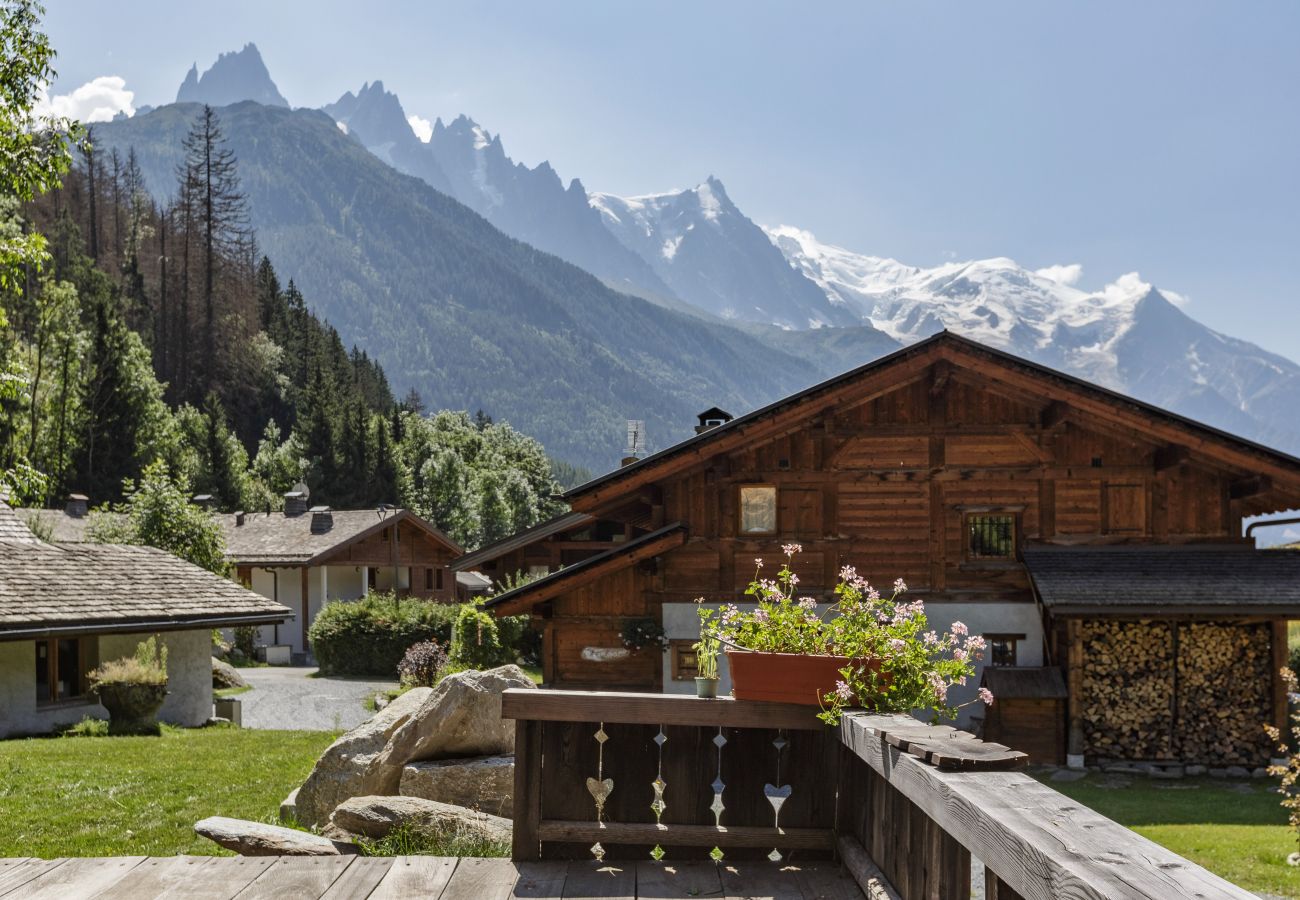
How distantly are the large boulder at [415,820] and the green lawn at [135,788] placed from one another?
7.10 feet

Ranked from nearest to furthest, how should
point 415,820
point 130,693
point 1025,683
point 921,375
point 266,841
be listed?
point 266,841 < point 415,820 < point 1025,683 < point 921,375 < point 130,693

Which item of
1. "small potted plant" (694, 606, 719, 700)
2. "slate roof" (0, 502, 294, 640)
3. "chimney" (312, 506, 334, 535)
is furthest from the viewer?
"chimney" (312, 506, 334, 535)

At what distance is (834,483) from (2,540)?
53.8ft

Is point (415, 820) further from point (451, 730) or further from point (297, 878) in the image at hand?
point (297, 878)

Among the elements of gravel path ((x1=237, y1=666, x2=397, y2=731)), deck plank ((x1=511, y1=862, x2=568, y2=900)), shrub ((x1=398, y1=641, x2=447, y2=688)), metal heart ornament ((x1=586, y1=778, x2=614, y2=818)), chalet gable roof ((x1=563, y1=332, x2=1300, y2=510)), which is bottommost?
gravel path ((x1=237, y1=666, x2=397, y2=731))

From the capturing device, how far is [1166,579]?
682 inches

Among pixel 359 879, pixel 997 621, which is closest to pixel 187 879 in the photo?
pixel 359 879

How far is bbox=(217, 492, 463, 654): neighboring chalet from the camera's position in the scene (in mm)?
43281

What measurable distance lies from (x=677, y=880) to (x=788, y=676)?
95 cm

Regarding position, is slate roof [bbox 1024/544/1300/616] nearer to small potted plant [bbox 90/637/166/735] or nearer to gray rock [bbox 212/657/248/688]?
small potted plant [bbox 90/637/166/735]

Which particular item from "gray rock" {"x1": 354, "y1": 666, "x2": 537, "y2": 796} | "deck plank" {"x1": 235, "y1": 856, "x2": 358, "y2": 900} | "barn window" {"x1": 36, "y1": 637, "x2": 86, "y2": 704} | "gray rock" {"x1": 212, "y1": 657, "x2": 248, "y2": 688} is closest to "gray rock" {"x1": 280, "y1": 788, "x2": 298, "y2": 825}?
"gray rock" {"x1": 354, "y1": 666, "x2": 537, "y2": 796}

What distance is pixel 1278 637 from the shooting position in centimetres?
1778

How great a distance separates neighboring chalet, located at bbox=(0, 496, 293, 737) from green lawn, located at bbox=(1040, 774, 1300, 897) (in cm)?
1566

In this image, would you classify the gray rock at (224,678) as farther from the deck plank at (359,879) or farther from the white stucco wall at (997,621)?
the deck plank at (359,879)
